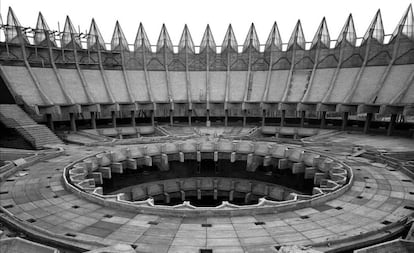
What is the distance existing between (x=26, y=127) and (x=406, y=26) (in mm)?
87791

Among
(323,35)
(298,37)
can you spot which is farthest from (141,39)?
(323,35)

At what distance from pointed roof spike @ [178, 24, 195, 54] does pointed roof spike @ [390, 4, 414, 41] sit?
A: 53274 millimetres

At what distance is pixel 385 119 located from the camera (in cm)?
7000

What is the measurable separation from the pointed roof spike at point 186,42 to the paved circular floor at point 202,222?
63.3 m

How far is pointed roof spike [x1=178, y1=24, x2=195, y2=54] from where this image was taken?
281 feet

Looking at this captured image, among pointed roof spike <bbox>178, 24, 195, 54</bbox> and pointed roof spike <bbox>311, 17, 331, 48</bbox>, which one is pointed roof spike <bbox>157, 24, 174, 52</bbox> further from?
pointed roof spike <bbox>311, 17, 331, 48</bbox>

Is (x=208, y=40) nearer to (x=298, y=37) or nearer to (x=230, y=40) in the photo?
(x=230, y=40)

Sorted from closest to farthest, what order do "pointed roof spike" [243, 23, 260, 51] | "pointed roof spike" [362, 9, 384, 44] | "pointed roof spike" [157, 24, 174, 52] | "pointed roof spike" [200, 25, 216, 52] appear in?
"pointed roof spike" [362, 9, 384, 44], "pointed roof spike" [243, 23, 260, 51], "pointed roof spike" [157, 24, 174, 52], "pointed roof spike" [200, 25, 216, 52]

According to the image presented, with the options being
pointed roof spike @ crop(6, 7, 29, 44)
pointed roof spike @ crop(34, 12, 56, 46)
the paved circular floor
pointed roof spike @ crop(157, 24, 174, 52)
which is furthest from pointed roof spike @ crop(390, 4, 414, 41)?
pointed roof spike @ crop(6, 7, 29, 44)

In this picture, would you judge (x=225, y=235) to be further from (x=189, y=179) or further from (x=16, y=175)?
(x=189, y=179)

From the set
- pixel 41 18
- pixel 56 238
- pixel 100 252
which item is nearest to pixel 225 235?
pixel 100 252

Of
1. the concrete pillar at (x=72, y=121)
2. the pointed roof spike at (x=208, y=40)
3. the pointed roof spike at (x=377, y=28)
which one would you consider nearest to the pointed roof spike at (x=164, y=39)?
the pointed roof spike at (x=208, y=40)

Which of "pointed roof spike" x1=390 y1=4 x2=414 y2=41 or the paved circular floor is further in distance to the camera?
"pointed roof spike" x1=390 y1=4 x2=414 y2=41

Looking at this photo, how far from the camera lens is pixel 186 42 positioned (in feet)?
282
